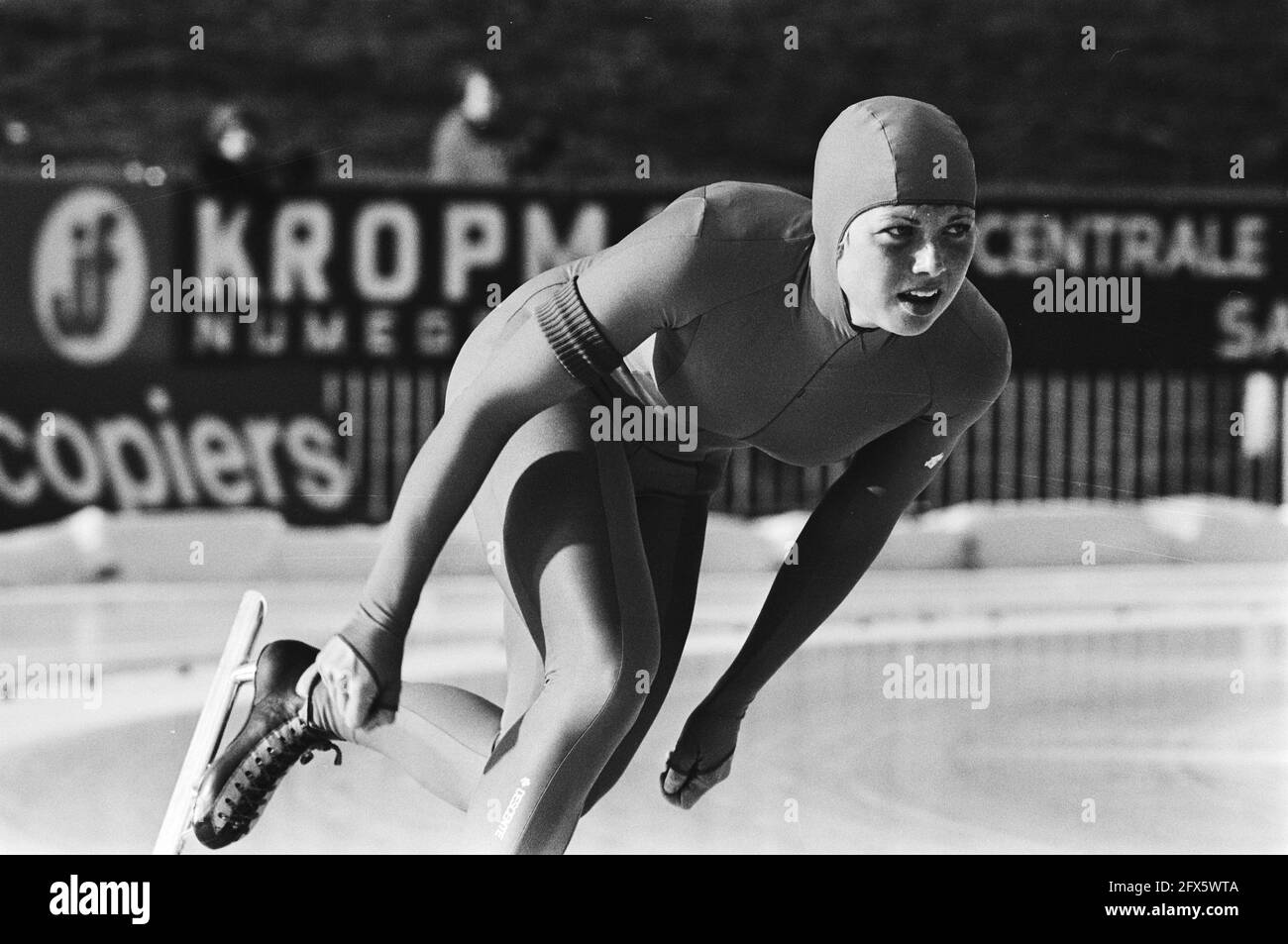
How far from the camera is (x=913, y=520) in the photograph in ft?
17.3

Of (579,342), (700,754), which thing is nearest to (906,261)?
(579,342)

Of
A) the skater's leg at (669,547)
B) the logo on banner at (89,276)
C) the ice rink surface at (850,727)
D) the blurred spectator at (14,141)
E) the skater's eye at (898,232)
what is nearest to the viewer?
the skater's eye at (898,232)

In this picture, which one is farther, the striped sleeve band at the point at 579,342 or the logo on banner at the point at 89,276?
the logo on banner at the point at 89,276

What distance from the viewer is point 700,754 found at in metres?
2.38

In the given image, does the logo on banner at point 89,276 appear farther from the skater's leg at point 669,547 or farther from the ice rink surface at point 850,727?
the skater's leg at point 669,547

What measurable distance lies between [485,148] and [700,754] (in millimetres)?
2804

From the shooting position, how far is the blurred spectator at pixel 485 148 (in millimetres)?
4770

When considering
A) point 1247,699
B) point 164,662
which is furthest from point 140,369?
point 1247,699

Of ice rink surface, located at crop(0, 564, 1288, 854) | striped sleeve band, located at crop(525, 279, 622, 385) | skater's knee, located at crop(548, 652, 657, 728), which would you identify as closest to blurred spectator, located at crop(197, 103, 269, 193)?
ice rink surface, located at crop(0, 564, 1288, 854)

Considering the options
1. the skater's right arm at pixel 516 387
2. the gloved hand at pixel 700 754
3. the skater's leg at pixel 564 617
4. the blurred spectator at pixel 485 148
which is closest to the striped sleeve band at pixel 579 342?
the skater's right arm at pixel 516 387

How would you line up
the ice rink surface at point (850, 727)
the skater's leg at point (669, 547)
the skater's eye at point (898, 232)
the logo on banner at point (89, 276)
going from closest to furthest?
the skater's eye at point (898, 232) → the skater's leg at point (669, 547) → the ice rink surface at point (850, 727) → the logo on banner at point (89, 276)

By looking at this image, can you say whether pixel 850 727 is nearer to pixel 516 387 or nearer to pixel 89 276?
pixel 516 387

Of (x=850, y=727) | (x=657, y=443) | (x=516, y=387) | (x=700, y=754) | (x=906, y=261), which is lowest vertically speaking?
(x=850, y=727)

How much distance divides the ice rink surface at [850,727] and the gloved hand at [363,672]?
2.10 ft
